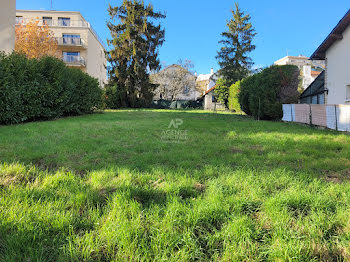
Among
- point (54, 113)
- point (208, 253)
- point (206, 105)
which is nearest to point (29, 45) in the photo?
point (54, 113)

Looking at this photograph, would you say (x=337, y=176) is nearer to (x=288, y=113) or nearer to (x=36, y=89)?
(x=288, y=113)

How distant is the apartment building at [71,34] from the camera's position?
89.9 ft

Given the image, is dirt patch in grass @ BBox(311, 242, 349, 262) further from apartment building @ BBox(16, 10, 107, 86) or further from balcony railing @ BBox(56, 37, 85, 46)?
balcony railing @ BBox(56, 37, 85, 46)

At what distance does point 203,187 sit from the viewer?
2166 mm

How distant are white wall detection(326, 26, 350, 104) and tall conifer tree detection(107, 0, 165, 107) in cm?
1851

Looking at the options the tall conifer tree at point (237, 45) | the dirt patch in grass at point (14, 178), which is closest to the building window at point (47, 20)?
the tall conifer tree at point (237, 45)

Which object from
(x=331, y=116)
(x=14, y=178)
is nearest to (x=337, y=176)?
(x=14, y=178)

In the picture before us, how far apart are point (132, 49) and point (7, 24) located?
13.0m

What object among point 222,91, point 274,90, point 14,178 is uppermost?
point 222,91

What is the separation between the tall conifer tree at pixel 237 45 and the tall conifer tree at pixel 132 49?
30.8 ft

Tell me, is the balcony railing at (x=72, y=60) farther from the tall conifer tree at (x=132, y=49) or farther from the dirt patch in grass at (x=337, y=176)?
the dirt patch in grass at (x=337, y=176)

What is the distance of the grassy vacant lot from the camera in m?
1.26

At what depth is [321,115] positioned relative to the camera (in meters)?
7.65

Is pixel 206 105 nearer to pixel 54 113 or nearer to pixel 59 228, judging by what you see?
pixel 54 113
